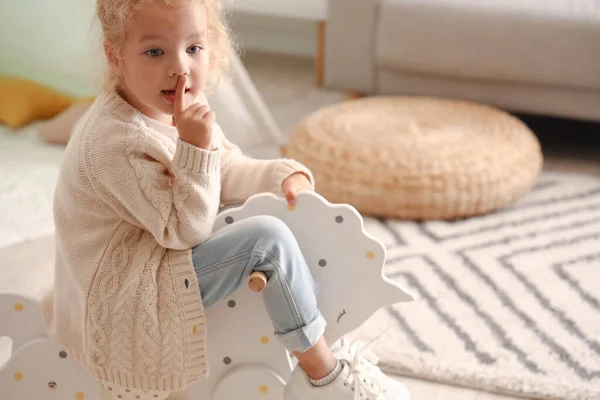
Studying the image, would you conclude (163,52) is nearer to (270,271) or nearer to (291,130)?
(270,271)

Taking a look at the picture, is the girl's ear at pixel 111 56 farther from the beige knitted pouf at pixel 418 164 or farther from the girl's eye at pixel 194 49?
the beige knitted pouf at pixel 418 164

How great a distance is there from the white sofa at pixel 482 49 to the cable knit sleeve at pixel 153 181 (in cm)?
133

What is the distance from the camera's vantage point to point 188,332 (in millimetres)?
1127

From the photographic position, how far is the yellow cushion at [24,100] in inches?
86.1

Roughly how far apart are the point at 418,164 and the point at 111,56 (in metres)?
0.97

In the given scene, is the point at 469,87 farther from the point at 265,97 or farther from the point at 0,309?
the point at 0,309

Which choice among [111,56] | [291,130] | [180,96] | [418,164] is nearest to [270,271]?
[180,96]

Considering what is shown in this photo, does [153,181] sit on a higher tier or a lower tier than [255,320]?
higher

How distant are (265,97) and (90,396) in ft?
5.91

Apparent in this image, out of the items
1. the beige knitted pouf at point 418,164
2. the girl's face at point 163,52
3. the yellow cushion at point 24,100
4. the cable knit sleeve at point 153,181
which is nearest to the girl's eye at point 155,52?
the girl's face at point 163,52

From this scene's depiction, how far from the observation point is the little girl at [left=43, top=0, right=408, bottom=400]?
1087 millimetres

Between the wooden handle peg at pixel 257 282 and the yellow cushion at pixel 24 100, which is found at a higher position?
the wooden handle peg at pixel 257 282

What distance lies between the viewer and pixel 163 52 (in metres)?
1.09

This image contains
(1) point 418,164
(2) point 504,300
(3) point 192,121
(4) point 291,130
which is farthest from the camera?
(4) point 291,130
